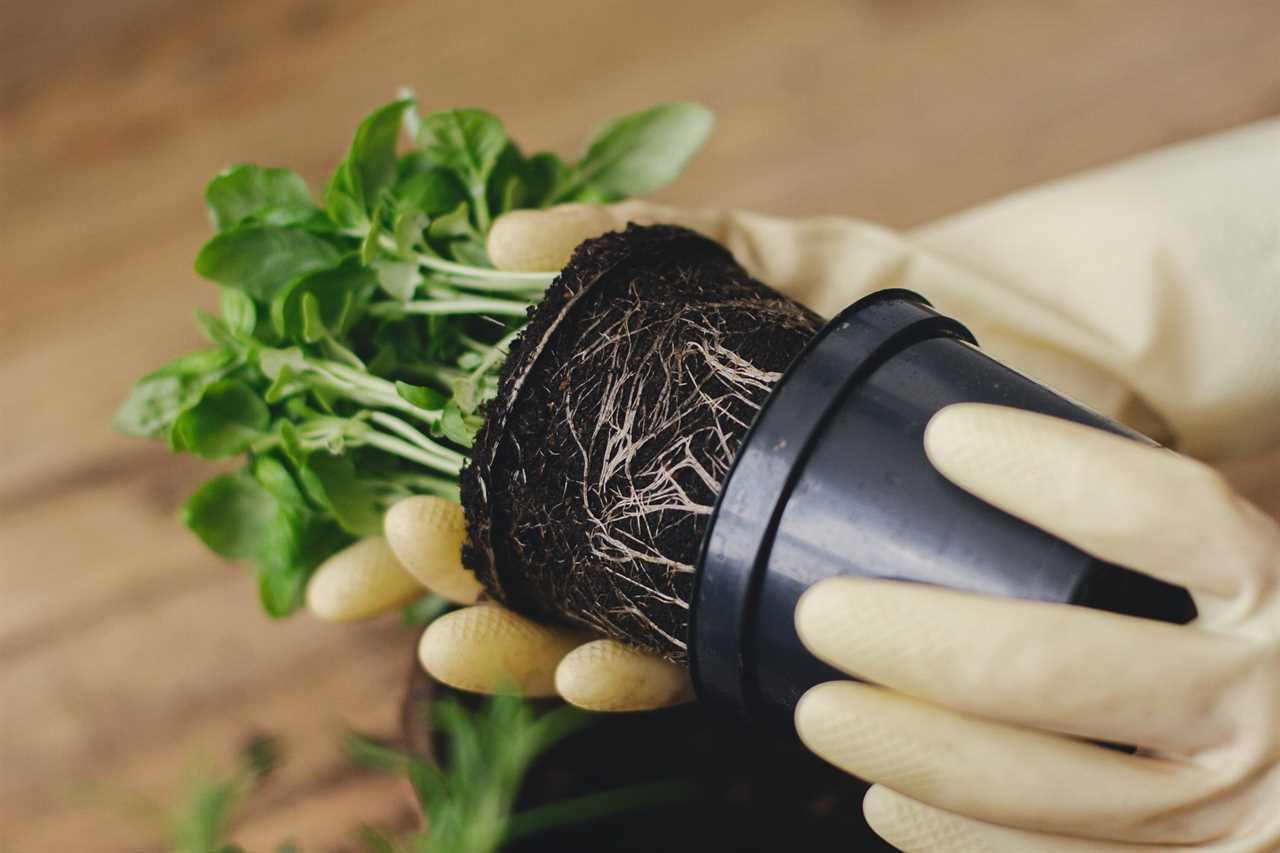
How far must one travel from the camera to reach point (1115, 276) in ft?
2.22

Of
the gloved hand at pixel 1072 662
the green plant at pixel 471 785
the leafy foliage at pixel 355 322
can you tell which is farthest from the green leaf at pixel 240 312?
the gloved hand at pixel 1072 662

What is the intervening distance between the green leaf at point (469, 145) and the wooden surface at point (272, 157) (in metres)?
0.41

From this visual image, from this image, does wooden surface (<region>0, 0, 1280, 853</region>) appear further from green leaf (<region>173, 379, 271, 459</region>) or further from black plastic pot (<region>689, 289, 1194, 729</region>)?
black plastic pot (<region>689, 289, 1194, 729</region>)

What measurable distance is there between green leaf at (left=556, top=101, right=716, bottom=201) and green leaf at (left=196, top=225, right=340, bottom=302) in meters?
0.15

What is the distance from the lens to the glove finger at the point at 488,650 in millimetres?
556

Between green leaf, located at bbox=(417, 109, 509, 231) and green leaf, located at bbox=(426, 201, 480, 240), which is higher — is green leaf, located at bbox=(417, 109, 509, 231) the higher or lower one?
the higher one

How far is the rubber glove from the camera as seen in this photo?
0.65 metres

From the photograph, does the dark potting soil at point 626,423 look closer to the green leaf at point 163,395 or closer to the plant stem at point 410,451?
the plant stem at point 410,451

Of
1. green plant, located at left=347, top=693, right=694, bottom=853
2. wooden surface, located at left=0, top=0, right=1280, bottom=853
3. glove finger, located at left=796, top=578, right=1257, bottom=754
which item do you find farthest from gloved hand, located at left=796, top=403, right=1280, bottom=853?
wooden surface, located at left=0, top=0, right=1280, bottom=853

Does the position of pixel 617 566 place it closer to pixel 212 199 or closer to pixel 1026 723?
pixel 1026 723

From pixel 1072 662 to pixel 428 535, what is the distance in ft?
1.00

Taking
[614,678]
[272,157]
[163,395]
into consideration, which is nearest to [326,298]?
[163,395]

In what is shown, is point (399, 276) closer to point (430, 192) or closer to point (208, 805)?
point (430, 192)

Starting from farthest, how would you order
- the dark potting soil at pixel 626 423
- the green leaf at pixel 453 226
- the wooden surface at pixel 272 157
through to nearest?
the wooden surface at pixel 272 157 < the green leaf at pixel 453 226 < the dark potting soil at pixel 626 423
